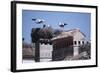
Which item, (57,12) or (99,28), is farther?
(99,28)

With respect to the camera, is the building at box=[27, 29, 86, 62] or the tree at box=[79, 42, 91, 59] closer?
the building at box=[27, 29, 86, 62]

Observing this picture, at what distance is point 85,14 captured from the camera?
147 centimetres

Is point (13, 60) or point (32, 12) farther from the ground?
point (32, 12)

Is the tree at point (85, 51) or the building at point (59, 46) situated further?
the tree at point (85, 51)

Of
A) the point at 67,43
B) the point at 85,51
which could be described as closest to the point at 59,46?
the point at 67,43

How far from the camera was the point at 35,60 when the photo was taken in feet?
4.38

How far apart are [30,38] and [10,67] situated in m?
0.23

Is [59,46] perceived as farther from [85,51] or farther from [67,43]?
[85,51]

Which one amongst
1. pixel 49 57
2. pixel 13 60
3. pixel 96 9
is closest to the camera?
pixel 13 60

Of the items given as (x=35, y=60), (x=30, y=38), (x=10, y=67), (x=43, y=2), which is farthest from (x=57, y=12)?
(x=10, y=67)

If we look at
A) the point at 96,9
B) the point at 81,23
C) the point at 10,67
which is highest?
the point at 96,9

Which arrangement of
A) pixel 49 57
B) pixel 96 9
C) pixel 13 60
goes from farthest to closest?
pixel 96 9 < pixel 49 57 < pixel 13 60

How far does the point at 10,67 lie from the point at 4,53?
0.10 m

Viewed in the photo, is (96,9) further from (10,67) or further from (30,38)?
(10,67)
